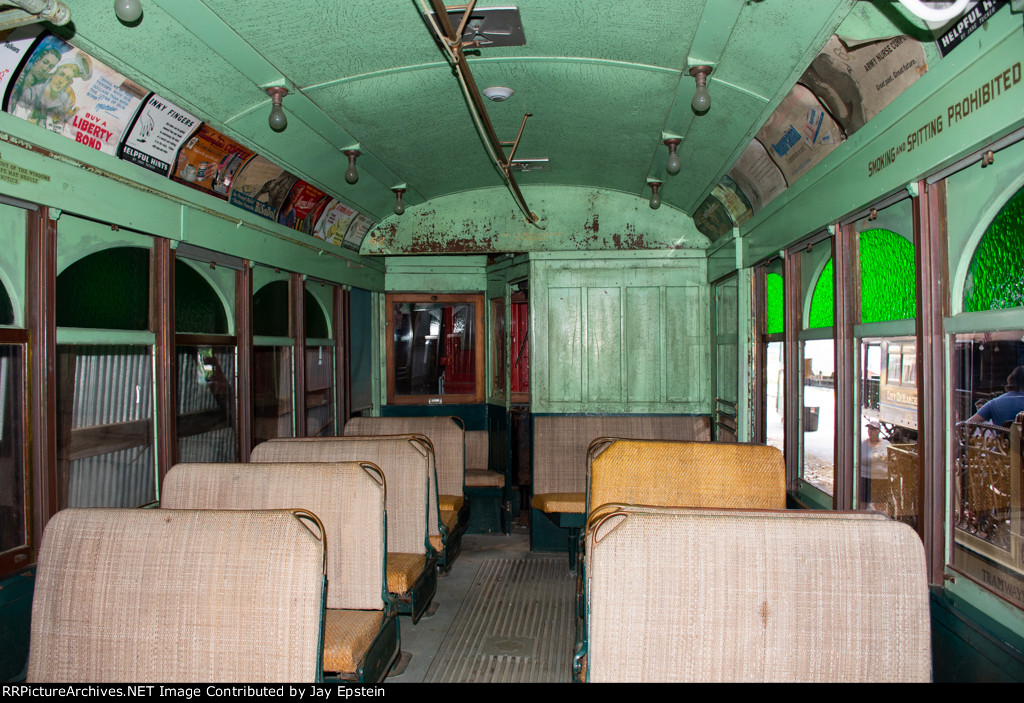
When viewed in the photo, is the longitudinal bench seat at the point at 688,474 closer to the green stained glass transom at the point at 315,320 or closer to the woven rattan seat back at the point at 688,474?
the woven rattan seat back at the point at 688,474

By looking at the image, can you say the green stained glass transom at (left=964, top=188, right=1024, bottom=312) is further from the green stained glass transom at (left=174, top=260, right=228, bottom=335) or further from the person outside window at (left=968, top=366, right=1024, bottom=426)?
the green stained glass transom at (left=174, top=260, right=228, bottom=335)

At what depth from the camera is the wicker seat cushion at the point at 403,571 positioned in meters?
3.61

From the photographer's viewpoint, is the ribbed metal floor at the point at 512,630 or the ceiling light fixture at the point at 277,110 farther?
the ribbed metal floor at the point at 512,630

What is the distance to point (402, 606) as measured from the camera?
3.62 metres

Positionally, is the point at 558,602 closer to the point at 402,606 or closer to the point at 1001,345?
the point at 402,606

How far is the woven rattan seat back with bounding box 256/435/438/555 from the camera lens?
412 cm

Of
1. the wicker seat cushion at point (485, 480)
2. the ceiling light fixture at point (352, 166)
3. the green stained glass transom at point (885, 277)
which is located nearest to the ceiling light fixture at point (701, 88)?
the green stained glass transom at point (885, 277)

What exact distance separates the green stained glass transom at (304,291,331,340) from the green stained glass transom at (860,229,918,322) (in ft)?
14.1

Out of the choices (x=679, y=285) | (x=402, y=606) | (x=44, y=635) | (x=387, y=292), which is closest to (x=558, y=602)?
(x=402, y=606)

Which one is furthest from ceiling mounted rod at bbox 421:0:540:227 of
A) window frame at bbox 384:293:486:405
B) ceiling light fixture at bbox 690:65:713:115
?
window frame at bbox 384:293:486:405

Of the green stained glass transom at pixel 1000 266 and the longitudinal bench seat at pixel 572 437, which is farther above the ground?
A: the green stained glass transom at pixel 1000 266

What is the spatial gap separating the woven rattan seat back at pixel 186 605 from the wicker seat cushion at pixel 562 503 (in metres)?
3.59

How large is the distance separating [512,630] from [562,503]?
1414 millimetres

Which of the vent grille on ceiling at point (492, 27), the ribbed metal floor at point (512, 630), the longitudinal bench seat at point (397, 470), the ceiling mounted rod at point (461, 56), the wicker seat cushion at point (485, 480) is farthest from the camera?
the wicker seat cushion at point (485, 480)
